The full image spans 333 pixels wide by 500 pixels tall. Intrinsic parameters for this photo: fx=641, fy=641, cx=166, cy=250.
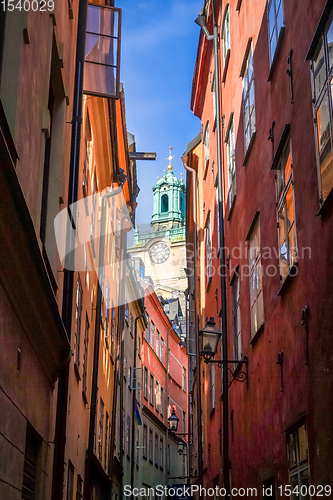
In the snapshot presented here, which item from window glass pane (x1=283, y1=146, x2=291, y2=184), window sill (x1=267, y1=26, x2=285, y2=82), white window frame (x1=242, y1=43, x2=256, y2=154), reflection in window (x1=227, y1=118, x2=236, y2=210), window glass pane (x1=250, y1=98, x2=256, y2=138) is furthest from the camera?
reflection in window (x1=227, y1=118, x2=236, y2=210)

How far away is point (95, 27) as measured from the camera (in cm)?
1065

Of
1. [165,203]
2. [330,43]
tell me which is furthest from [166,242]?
[330,43]

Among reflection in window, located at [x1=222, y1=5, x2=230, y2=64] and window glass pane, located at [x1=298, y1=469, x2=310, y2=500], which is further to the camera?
reflection in window, located at [x1=222, y1=5, x2=230, y2=64]

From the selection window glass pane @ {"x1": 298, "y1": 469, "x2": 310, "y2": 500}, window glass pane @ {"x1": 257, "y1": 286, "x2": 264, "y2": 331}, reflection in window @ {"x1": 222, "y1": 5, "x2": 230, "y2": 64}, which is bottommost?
window glass pane @ {"x1": 298, "y1": 469, "x2": 310, "y2": 500}

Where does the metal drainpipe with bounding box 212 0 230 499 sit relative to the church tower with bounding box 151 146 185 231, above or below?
below

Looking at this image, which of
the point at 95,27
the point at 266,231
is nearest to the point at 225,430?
the point at 266,231

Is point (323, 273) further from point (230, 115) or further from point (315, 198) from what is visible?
point (230, 115)

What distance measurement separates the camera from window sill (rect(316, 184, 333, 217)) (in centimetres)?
515

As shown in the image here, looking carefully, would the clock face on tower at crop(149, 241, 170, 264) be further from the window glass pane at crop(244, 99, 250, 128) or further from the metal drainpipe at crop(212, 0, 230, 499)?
the window glass pane at crop(244, 99, 250, 128)

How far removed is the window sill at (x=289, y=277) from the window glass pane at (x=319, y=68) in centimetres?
171
